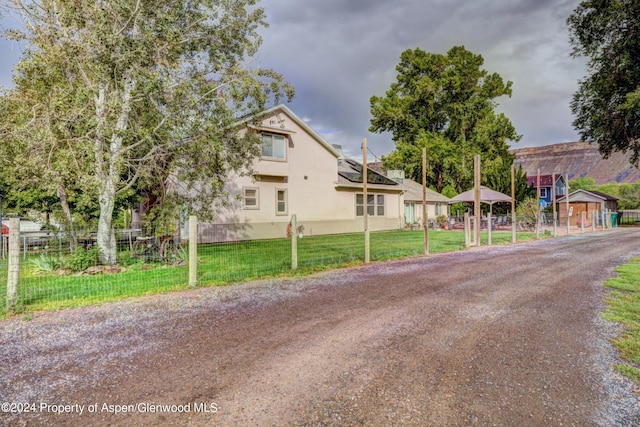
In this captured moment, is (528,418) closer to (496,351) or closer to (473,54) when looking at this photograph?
(496,351)

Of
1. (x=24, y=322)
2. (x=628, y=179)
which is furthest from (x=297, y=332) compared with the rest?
(x=628, y=179)

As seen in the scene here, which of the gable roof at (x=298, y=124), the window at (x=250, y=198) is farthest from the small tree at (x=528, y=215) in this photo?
the window at (x=250, y=198)

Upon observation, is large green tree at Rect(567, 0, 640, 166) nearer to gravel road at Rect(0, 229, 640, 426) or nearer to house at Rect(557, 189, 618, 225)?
gravel road at Rect(0, 229, 640, 426)

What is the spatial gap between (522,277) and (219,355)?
25.6 feet

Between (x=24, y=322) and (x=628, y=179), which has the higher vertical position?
(x=628, y=179)

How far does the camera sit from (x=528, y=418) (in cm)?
285

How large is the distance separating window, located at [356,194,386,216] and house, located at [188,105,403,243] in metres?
0.07

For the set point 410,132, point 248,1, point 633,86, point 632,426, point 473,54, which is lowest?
point 632,426

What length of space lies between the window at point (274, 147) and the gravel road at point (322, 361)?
1282 centimetres

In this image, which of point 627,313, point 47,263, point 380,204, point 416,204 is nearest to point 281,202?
point 380,204

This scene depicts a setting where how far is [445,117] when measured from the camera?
143 feet

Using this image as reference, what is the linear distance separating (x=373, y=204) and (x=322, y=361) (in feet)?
71.7

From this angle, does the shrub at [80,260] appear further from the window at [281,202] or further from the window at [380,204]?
the window at [380,204]

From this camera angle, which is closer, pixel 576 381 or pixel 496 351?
pixel 576 381
